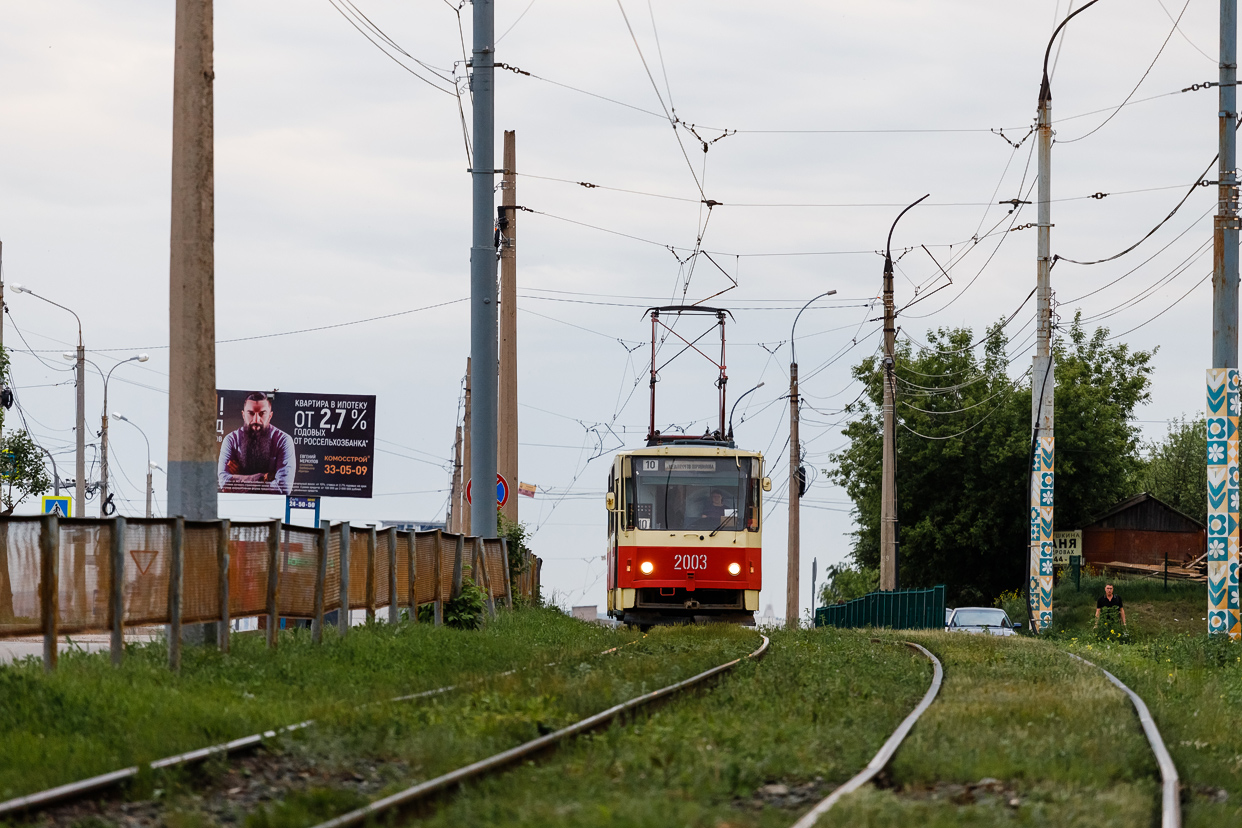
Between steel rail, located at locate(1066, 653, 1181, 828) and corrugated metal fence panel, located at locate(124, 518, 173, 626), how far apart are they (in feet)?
25.4

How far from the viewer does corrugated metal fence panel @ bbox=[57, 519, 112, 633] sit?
38.4 ft

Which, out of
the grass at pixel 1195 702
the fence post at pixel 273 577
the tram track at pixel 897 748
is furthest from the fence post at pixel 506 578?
the tram track at pixel 897 748

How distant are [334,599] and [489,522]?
7140mm

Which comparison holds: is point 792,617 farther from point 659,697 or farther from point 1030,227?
point 659,697

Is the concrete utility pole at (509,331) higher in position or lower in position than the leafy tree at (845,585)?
higher

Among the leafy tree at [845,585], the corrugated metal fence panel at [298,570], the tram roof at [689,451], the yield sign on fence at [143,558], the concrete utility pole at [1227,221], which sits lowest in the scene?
the leafy tree at [845,585]

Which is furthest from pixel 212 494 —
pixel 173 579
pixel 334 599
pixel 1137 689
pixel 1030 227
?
pixel 1030 227

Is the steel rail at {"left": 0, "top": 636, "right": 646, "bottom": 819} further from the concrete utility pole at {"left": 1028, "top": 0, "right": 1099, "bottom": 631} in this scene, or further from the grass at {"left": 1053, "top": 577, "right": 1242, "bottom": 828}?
the concrete utility pole at {"left": 1028, "top": 0, "right": 1099, "bottom": 631}

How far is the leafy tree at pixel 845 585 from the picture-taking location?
82.7 metres

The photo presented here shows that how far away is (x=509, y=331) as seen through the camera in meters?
33.7

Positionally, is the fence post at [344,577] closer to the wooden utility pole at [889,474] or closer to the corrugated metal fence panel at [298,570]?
the corrugated metal fence panel at [298,570]

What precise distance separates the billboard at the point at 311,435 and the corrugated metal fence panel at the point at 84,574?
31.7m

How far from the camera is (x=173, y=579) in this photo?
13.0m

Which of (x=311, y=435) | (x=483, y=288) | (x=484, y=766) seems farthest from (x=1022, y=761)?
(x=311, y=435)
